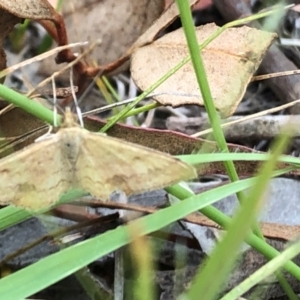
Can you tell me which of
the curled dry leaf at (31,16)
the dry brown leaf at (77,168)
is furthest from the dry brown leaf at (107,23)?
the dry brown leaf at (77,168)

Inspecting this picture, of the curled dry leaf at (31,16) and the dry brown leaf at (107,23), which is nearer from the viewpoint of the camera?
the curled dry leaf at (31,16)

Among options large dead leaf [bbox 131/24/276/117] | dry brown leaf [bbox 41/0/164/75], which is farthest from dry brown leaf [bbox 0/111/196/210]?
dry brown leaf [bbox 41/0/164/75]

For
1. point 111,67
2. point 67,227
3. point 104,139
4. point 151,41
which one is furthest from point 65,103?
point 104,139

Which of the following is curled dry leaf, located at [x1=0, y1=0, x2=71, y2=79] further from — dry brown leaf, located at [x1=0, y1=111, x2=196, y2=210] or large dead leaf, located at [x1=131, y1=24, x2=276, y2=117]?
dry brown leaf, located at [x1=0, y1=111, x2=196, y2=210]

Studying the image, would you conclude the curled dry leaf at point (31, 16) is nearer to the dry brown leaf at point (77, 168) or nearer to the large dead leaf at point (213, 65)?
the large dead leaf at point (213, 65)

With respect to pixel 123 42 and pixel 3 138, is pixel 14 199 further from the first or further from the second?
pixel 123 42

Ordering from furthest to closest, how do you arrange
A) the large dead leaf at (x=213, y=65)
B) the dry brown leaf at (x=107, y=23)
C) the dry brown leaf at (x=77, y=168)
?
the dry brown leaf at (x=107, y=23) < the large dead leaf at (x=213, y=65) < the dry brown leaf at (x=77, y=168)

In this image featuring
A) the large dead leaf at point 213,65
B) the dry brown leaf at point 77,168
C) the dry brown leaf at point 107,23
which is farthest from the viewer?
the dry brown leaf at point 107,23
